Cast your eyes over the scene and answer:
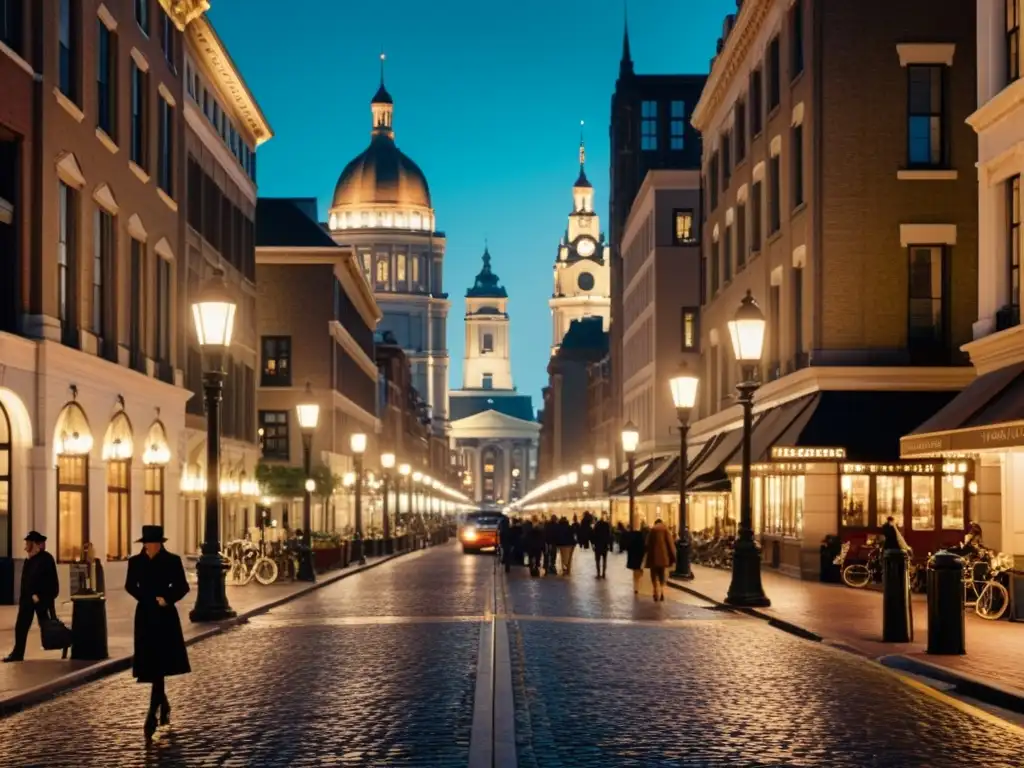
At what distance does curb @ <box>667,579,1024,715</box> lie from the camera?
1680 centimetres

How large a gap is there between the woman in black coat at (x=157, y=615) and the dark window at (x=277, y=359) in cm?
7455

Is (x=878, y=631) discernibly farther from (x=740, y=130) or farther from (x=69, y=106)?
(x=740, y=130)

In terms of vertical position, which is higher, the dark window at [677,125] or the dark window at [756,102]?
the dark window at [677,125]

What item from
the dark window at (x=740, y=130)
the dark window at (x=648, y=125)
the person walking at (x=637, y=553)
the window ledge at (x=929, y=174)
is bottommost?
the person walking at (x=637, y=553)

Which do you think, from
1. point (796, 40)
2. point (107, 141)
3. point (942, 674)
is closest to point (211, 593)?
point (942, 674)

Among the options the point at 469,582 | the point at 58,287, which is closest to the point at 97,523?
the point at 58,287

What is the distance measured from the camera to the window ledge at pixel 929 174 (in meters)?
42.8

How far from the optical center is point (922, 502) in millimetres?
42469

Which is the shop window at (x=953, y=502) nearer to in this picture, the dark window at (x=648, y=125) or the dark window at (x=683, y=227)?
the dark window at (x=683, y=227)

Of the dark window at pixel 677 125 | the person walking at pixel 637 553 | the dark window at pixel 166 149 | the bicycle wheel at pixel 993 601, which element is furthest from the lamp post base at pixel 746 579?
the dark window at pixel 677 125

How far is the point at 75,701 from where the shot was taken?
17.2m

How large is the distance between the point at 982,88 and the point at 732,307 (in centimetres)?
2697

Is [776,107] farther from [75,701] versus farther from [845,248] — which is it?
[75,701]

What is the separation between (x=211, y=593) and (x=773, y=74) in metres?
27.6
